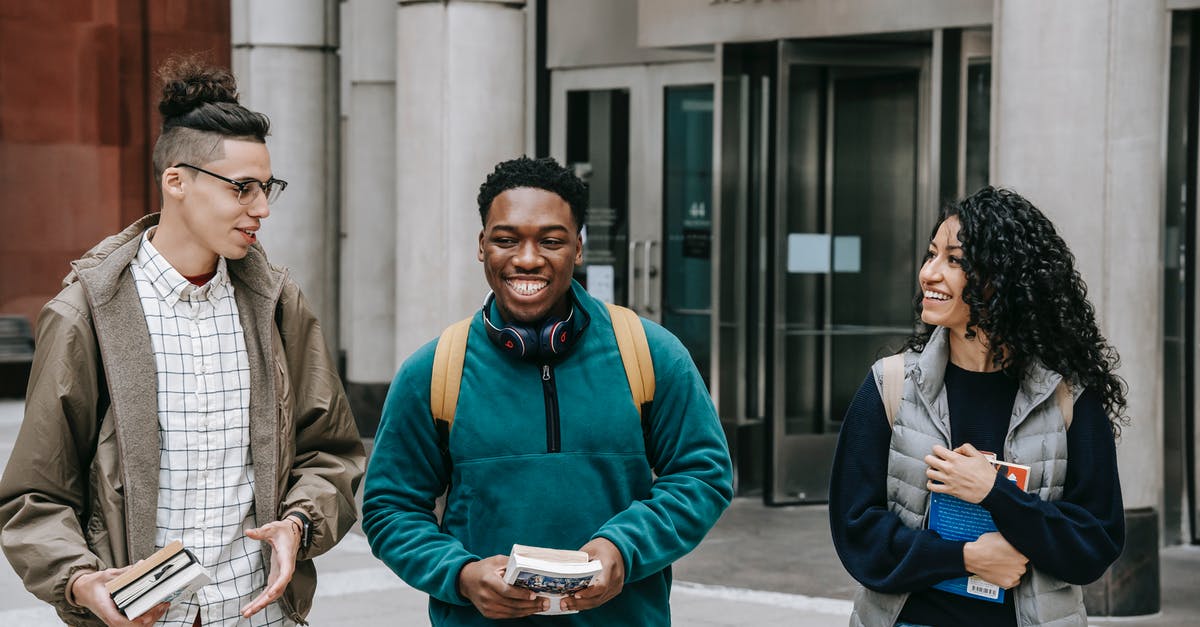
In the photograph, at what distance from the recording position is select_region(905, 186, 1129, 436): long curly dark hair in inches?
136

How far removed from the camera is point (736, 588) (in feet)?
27.1

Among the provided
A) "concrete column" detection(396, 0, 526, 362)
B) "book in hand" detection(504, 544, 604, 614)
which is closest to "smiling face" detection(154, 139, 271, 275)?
"book in hand" detection(504, 544, 604, 614)

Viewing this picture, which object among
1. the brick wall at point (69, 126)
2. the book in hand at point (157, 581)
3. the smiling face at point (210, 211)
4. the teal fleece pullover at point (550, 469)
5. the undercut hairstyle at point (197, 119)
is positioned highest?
the brick wall at point (69, 126)

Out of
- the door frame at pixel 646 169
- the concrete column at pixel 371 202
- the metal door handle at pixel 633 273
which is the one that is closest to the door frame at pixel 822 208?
the door frame at pixel 646 169

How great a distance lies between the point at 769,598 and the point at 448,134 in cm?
407

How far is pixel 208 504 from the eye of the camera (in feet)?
11.2

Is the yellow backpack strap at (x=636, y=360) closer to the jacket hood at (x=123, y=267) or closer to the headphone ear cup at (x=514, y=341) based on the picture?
the headphone ear cup at (x=514, y=341)

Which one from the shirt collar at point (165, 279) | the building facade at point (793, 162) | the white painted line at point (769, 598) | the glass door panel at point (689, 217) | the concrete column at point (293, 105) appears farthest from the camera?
the concrete column at point (293, 105)

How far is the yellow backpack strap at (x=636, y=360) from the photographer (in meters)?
3.33

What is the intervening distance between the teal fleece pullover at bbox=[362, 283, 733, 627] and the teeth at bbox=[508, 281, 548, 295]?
0.12 metres

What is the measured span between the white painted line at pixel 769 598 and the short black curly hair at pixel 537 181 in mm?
4717

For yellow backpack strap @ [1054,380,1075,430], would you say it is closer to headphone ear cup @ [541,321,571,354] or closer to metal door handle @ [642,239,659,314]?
headphone ear cup @ [541,321,571,354]

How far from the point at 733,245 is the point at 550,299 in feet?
26.4

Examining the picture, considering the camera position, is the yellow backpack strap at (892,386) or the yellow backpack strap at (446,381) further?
the yellow backpack strap at (892,386)
